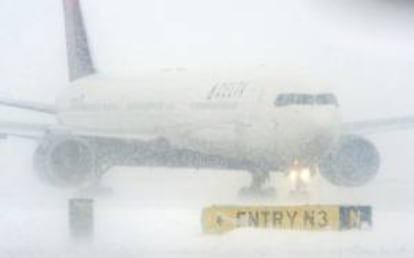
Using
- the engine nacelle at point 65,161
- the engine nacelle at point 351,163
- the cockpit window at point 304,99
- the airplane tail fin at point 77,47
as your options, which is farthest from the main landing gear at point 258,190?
the airplane tail fin at point 77,47

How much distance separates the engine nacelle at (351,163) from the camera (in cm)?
1149

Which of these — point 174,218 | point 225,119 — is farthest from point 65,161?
point 174,218

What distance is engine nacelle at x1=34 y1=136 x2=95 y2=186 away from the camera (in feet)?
40.8

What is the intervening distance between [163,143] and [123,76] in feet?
10.8

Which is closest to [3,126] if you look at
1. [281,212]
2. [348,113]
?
[348,113]

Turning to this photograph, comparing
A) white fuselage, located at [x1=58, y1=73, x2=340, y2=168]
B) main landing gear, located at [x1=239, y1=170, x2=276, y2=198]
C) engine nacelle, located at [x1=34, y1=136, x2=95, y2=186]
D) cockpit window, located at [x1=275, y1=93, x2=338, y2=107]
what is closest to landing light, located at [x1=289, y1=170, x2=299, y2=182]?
main landing gear, located at [x1=239, y1=170, x2=276, y2=198]

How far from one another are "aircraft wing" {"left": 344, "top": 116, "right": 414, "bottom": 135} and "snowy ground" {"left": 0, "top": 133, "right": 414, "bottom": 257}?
1001 millimetres

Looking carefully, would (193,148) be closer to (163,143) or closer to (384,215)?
(163,143)

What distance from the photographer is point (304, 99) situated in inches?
610

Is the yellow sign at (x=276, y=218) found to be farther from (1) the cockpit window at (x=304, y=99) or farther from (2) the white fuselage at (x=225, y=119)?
(1) the cockpit window at (x=304, y=99)

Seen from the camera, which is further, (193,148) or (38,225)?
(193,148)

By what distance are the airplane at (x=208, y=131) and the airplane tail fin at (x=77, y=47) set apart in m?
1.80

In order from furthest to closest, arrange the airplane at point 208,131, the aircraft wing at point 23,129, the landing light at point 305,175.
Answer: the aircraft wing at point 23,129 → the airplane at point 208,131 → the landing light at point 305,175

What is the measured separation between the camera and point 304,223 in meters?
7.43
